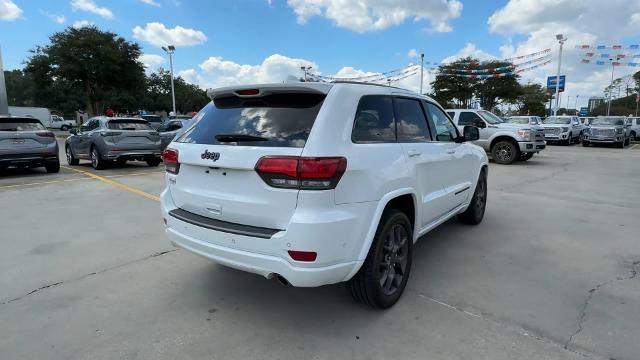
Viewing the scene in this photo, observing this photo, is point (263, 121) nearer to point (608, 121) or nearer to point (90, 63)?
point (608, 121)

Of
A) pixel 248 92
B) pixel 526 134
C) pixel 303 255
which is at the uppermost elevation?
pixel 248 92

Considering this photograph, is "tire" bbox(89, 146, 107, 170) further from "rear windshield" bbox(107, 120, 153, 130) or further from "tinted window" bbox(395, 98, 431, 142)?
"tinted window" bbox(395, 98, 431, 142)

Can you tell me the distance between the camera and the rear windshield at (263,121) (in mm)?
2762

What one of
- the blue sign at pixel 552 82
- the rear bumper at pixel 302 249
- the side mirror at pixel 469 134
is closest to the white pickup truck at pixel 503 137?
the side mirror at pixel 469 134

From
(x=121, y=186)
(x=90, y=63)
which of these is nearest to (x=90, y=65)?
(x=90, y=63)

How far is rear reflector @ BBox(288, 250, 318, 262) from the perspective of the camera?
257 centimetres

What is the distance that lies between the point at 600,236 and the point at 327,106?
4.49 m

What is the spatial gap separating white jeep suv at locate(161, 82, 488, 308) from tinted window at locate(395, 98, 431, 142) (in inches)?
0.7

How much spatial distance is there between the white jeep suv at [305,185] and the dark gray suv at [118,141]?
341 inches

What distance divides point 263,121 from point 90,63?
36.1 m

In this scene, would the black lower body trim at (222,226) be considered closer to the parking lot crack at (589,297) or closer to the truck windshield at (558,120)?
the parking lot crack at (589,297)

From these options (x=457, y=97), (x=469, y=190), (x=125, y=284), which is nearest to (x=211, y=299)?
(x=125, y=284)

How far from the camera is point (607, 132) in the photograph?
21688 millimetres

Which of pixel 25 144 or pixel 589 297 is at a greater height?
pixel 25 144
